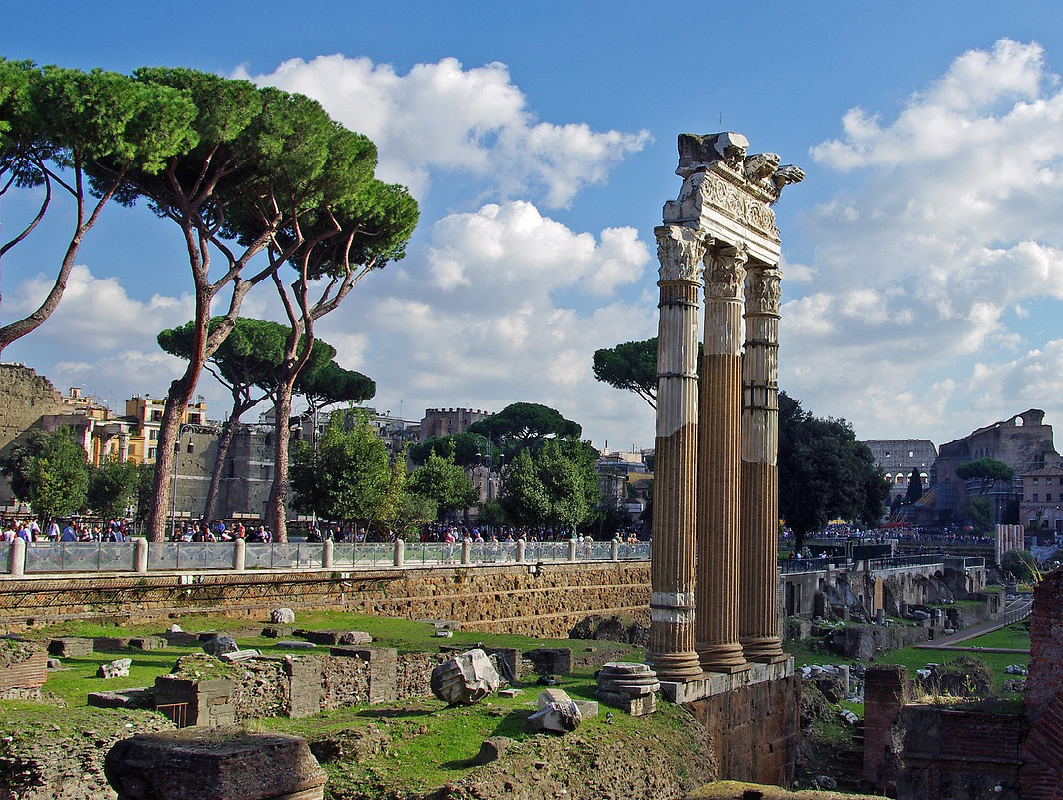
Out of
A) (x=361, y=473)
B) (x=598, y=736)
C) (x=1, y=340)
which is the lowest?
(x=598, y=736)

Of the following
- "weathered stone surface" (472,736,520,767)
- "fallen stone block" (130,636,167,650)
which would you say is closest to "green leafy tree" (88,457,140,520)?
"fallen stone block" (130,636,167,650)

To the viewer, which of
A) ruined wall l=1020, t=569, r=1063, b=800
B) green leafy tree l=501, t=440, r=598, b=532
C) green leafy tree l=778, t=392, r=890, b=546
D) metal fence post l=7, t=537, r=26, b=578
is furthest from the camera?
green leafy tree l=778, t=392, r=890, b=546

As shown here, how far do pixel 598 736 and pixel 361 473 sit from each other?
748 inches

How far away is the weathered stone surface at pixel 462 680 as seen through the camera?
37.3 feet

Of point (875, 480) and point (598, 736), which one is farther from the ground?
point (875, 480)

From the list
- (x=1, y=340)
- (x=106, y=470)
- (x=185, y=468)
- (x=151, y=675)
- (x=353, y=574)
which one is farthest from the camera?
(x=185, y=468)

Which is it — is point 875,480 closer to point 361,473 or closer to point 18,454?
point 361,473

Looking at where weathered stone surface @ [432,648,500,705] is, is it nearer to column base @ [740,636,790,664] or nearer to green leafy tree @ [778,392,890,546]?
column base @ [740,636,790,664]

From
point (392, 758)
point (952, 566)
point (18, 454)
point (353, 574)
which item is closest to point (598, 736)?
point (392, 758)

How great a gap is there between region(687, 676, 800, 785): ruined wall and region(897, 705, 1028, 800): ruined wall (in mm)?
4089

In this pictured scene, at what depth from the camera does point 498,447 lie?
238ft

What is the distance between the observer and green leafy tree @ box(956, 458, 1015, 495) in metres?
105

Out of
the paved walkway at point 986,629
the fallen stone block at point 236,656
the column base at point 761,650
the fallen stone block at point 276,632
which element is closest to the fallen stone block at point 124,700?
the fallen stone block at point 236,656

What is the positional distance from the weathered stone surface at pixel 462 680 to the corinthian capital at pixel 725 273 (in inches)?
258
